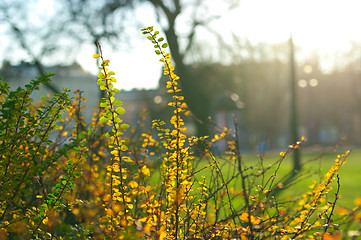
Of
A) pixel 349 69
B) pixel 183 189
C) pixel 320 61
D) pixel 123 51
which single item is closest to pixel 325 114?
pixel 349 69

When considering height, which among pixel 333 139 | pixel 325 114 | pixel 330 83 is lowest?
pixel 333 139

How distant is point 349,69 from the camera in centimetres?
4144

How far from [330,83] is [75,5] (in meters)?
35.4

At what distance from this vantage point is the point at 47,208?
262 centimetres

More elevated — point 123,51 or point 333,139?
point 123,51

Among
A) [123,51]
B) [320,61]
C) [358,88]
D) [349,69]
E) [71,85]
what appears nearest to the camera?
[123,51]

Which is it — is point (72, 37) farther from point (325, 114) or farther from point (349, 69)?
point (325, 114)

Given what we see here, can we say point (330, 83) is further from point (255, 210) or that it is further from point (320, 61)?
point (255, 210)

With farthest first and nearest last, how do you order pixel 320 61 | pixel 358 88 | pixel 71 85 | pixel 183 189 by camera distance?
pixel 358 88
pixel 320 61
pixel 71 85
pixel 183 189

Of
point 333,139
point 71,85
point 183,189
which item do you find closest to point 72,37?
point 183,189

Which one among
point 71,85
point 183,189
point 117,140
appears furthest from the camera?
point 71,85

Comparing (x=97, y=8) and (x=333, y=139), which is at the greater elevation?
(x=97, y=8)

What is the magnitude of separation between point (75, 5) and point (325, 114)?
124 ft

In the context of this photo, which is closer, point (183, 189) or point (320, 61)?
point (183, 189)
